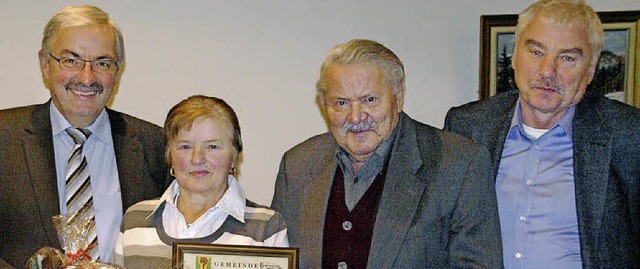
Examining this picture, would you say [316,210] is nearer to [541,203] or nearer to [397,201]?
[397,201]

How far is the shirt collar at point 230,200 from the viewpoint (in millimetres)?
2783

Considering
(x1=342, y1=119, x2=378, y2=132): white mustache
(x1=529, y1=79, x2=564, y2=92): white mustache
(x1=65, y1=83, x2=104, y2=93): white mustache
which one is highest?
(x1=65, y1=83, x2=104, y2=93): white mustache

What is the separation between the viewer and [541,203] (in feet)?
9.75

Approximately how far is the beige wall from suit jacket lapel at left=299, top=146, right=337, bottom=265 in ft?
4.07

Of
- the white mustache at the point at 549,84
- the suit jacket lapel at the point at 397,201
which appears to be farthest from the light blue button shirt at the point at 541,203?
the suit jacket lapel at the point at 397,201

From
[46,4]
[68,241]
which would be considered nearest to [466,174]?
[68,241]

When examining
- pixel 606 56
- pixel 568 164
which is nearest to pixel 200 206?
pixel 568 164

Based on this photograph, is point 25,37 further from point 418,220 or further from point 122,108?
point 418,220

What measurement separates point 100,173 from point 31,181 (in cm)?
27

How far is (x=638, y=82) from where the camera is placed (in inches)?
151

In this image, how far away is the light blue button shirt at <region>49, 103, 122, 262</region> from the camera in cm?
303

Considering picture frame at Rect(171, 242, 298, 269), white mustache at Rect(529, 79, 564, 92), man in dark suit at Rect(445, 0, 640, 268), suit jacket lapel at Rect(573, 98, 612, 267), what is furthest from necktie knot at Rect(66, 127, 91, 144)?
suit jacket lapel at Rect(573, 98, 612, 267)

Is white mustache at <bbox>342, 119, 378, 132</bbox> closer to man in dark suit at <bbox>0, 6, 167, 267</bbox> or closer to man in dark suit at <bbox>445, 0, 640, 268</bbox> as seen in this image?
man in dark suit at <bbox>445, 0, 640, 268</bbox>

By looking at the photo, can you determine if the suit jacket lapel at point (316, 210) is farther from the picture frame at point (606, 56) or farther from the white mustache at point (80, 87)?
the picture frame at point (606, 56)
